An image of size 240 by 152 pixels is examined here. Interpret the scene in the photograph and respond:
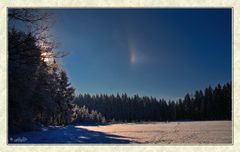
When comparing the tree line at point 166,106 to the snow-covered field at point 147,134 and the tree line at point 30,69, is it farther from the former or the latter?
the tree line at point 30,69

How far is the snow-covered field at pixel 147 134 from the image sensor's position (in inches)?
340

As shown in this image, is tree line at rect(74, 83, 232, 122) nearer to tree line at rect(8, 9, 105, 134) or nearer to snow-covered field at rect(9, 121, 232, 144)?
snow-covered field at rect(9, 121, 232, 144)

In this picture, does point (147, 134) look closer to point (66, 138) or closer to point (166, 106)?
point (166, 106)

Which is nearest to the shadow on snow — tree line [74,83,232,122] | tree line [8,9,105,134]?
tree line [8,9,105,134]

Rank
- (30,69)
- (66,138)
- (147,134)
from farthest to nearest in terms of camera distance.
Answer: (30,69)
(147,134)
(66,138)

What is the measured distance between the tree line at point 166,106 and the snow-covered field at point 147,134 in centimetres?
20

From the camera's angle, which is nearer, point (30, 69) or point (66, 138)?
point (66, 138)

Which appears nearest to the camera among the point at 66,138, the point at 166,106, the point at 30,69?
the point at 66,138

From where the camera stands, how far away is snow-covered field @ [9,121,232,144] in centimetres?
864

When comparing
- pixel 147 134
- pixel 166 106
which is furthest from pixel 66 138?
pixel 166 106

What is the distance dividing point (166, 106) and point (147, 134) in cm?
83

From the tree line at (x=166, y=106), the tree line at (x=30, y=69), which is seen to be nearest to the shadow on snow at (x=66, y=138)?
the tree line at (x=30, y=69)

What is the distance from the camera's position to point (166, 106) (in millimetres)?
9078
